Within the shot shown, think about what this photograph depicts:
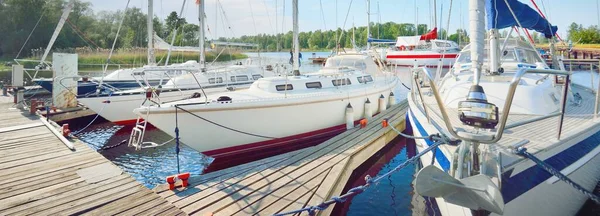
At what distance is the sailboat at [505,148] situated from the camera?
3.38m

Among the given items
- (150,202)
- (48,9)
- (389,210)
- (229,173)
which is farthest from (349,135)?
(48,9)

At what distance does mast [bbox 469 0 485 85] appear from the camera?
420cm

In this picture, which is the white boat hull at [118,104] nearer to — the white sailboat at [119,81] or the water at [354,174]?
the water at [354,174]

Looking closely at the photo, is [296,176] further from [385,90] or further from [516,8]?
[385,90]

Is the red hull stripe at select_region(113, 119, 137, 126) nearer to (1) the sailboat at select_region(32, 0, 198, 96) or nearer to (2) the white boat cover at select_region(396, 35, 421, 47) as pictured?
(1) the sailboat at select_region(32, 0, 198, 96)

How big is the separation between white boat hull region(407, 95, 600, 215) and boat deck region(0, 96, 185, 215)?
13.4 ft

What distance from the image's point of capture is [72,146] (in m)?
7.89

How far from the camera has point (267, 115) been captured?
30.3ft

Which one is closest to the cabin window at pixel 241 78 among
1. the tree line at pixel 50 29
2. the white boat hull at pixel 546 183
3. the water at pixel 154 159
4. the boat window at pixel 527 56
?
the water at pixel 154 159

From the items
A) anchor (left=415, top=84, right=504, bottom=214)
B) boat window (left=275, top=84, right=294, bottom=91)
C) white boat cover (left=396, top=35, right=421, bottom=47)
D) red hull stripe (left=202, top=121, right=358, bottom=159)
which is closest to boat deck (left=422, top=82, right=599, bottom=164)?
anchor (left=415, top=84, right=504, bottom=214)

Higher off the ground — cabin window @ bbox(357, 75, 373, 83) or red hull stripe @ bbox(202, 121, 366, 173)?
cabin window @ bbox(357, 75, 373, 83)

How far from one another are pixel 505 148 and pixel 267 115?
245 inches

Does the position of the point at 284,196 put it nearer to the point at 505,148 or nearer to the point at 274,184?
the point at 274,184

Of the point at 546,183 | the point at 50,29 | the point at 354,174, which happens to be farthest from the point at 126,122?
the point at 50,29
